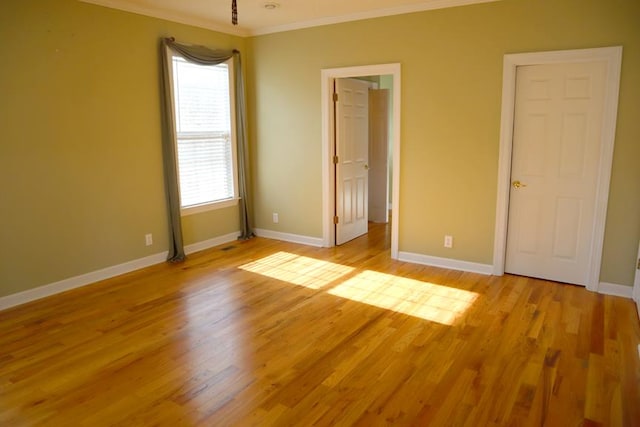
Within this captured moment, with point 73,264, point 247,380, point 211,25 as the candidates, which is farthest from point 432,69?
point 73,264

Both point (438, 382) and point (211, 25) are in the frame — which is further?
point (211, 25)

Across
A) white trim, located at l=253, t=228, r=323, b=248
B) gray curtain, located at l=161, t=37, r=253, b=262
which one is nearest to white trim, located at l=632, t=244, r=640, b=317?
white trim, located at l=253, t=228, r=323, b=248

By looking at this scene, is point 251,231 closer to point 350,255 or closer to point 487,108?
point 350,255

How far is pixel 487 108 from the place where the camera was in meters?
A: 4.34

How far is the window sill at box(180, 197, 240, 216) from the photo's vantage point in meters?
5.31

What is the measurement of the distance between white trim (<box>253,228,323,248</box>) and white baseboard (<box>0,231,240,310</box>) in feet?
2.53

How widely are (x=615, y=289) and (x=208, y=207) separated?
4332 mm

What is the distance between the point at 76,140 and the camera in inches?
164

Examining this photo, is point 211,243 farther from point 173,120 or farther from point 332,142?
point 332,142

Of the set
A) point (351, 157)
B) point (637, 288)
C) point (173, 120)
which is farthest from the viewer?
point (351, 157)

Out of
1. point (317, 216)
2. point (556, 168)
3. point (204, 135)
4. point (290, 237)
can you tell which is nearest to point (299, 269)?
point (317, 216)

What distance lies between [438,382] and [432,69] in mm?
3117

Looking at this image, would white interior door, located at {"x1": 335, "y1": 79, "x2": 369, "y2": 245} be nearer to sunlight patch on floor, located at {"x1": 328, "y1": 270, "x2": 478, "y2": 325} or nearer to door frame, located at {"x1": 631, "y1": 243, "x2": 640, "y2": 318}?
sunlight patch on floor, located at {"x1": 328, "y1": 270, "x2": 478, "y2": 325}

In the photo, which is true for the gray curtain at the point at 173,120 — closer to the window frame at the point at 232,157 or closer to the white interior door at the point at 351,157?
the window frame at the point at 232,157
